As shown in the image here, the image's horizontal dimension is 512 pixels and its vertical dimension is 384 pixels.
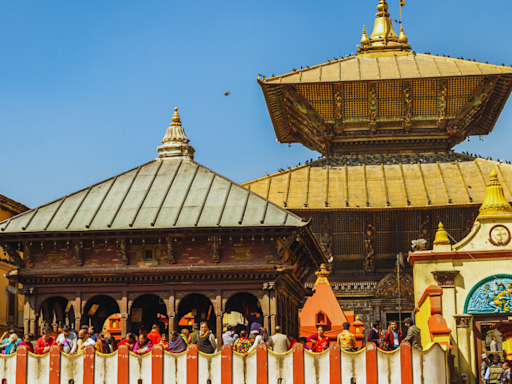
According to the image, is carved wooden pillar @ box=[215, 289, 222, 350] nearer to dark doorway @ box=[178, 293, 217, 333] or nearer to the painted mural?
dark doorway @ box=[178, 293, 217, 333]

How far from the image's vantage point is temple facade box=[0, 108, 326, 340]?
108 feet

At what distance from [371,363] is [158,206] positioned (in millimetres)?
9829

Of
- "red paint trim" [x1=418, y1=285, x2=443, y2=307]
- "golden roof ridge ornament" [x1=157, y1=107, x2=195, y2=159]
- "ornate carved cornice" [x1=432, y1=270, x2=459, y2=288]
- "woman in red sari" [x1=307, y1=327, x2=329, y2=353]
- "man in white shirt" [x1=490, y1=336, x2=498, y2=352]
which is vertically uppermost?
"golden roof ridge ornament" [x1=157, y1=107, x2=195, y2=159]

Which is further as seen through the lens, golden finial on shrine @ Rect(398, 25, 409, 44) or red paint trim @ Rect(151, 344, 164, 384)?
golden finial on shrine @ Rect(398, 25, 409, 44)

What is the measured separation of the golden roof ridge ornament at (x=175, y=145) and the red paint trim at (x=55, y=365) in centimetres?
1050

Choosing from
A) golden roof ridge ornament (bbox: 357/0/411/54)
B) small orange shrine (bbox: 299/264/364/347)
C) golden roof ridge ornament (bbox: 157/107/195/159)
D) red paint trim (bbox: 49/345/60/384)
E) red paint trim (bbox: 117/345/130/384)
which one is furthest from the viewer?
golden roof ridge ornament (bbox: 357/0/411/54)

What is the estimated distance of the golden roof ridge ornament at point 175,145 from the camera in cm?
3791

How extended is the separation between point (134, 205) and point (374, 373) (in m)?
10.8

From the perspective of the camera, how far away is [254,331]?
1203 inches

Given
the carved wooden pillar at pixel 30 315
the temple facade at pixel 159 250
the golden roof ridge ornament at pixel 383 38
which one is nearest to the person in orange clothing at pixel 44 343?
the temple facade at pixel 159 250

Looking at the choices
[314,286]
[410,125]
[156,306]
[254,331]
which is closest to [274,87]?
[410,125]

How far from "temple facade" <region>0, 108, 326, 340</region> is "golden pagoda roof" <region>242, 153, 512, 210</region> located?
8819 millimetres

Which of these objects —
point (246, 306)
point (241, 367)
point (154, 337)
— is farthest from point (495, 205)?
point (154, 337)

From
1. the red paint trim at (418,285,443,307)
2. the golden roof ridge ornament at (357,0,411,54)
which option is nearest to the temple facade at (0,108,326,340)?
the red paint trim at (418,285,443,307)
